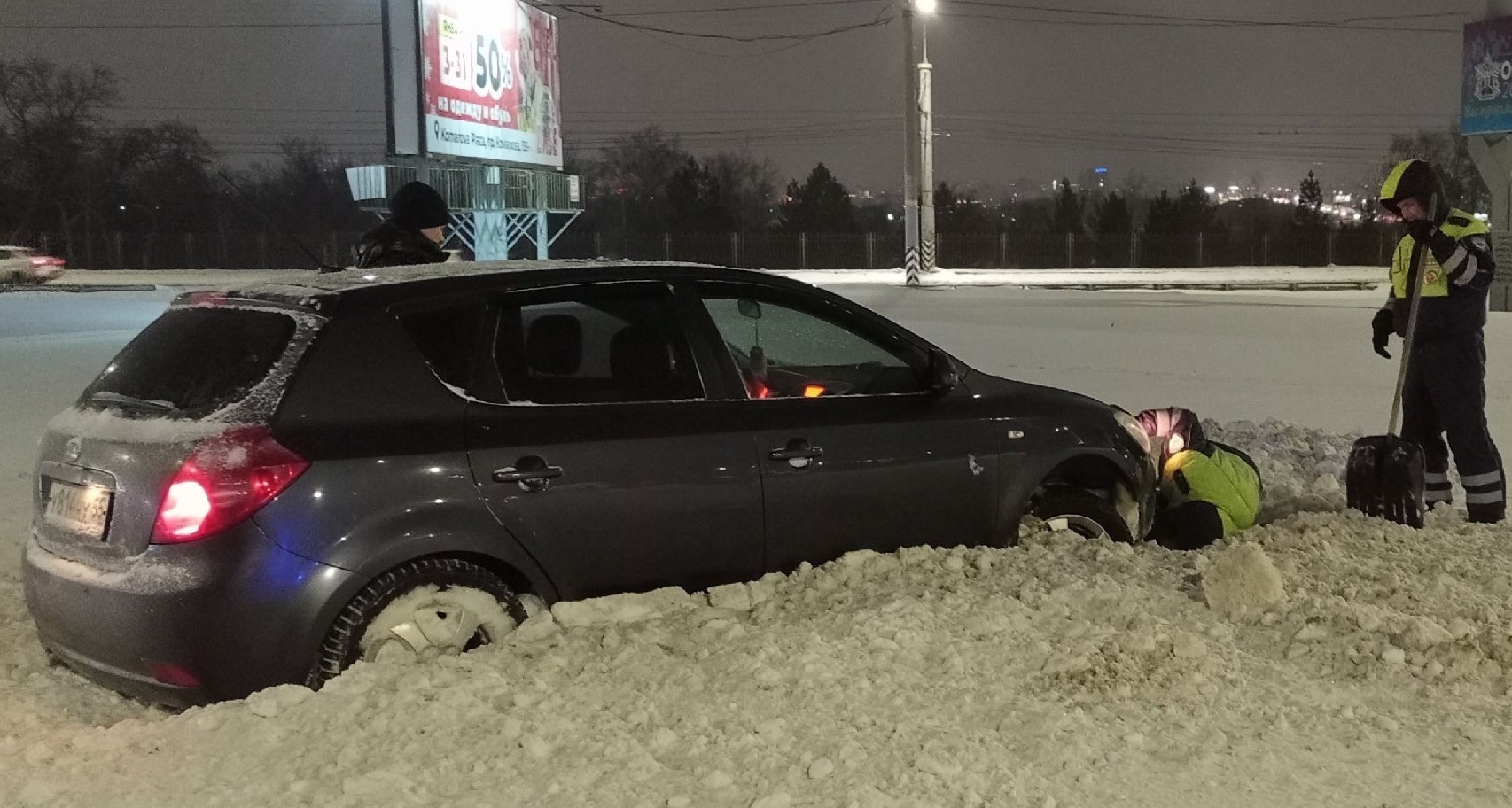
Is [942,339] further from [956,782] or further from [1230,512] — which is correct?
[956,782]

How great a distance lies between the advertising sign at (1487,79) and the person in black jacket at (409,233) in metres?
19.6

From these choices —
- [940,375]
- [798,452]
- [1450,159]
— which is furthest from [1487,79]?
[1450,159]

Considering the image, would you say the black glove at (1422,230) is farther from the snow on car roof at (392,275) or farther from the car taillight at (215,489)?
the car taillight at (215,489)

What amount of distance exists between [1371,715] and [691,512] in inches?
82.9

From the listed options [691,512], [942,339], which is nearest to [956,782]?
[691,512]

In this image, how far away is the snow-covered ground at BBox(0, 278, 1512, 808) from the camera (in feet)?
10.3

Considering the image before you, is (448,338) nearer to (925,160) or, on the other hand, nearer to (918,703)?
(918,703)

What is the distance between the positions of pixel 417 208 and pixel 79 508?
3395 mm

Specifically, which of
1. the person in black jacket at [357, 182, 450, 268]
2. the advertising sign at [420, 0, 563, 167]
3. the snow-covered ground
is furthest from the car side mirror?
the advertising sign at [420, 0, 563, 167]

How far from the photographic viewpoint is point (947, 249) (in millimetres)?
57750

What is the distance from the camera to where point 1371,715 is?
140 inches

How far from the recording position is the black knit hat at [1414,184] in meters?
6.18

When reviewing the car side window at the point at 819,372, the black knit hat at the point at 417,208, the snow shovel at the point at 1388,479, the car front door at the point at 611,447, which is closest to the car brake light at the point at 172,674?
the car front door at the point at 611,447

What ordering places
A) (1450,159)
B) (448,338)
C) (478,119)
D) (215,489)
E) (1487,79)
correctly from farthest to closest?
1. (1450,159)
2. (478,119)
3. (1487,79)
4. (448,338)
5. (215,489)
